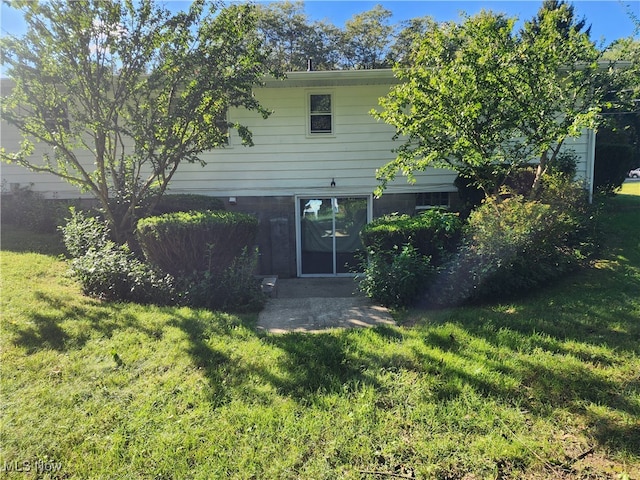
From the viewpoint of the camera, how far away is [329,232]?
9.92 m

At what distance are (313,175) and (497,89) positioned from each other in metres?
4.76

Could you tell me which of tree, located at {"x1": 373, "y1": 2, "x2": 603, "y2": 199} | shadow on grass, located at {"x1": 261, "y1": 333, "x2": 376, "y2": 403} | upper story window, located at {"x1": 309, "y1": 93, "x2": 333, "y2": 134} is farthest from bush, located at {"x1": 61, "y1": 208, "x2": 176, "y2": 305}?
upper story window, located at {"x1": 309, "y1": 93, "x2": 333, "y2": 134}

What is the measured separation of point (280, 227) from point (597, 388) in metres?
7.08

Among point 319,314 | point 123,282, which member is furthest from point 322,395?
point 123,282

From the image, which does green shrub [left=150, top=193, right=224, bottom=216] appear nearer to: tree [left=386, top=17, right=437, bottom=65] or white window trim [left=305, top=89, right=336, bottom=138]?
white window trim [left=305, top=89, right=336, bottom=138]

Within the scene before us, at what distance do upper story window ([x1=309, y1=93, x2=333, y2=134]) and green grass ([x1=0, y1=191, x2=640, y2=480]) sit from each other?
612 cm

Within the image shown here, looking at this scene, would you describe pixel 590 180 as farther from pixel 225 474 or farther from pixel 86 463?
pixel 86 463

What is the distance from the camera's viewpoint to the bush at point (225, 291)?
5.50 m

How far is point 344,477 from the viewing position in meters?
2.30

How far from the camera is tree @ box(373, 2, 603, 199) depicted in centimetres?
591

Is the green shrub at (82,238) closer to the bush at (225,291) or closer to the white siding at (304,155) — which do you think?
the bush at (225,291)
